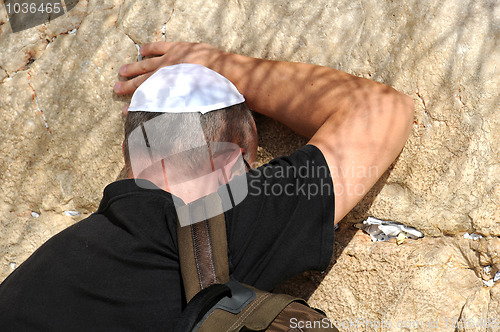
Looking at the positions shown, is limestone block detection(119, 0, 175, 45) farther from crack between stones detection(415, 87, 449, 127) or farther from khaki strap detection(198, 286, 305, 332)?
khaki strap detection(198, 286, 305, 332)

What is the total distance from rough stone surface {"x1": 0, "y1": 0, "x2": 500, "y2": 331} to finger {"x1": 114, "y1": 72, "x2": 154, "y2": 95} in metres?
0.07

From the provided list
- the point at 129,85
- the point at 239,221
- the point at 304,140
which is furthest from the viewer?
the point at 129,85

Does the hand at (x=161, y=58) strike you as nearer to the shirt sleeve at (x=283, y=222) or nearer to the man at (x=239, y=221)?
the man at (x=239, y=221)

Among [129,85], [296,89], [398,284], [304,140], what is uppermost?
[296,89]

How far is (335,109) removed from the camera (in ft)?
5.74

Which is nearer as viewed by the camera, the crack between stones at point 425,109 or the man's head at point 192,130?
the man's head at point 192,130

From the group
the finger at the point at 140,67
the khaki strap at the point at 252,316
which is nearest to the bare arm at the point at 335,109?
the finger at the point at 140,67

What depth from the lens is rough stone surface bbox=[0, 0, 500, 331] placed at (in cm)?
182

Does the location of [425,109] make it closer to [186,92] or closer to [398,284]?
[398,284]

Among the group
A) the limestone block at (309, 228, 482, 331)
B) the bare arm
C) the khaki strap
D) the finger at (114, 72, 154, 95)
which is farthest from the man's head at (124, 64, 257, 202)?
the limestone block at (309, 228, 482, 331)

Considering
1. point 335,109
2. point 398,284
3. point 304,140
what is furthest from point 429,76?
point 398,284

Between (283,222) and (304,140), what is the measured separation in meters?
0.55

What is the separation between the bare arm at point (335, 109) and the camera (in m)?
1.67

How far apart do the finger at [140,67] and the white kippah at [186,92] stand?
25 centimetres
